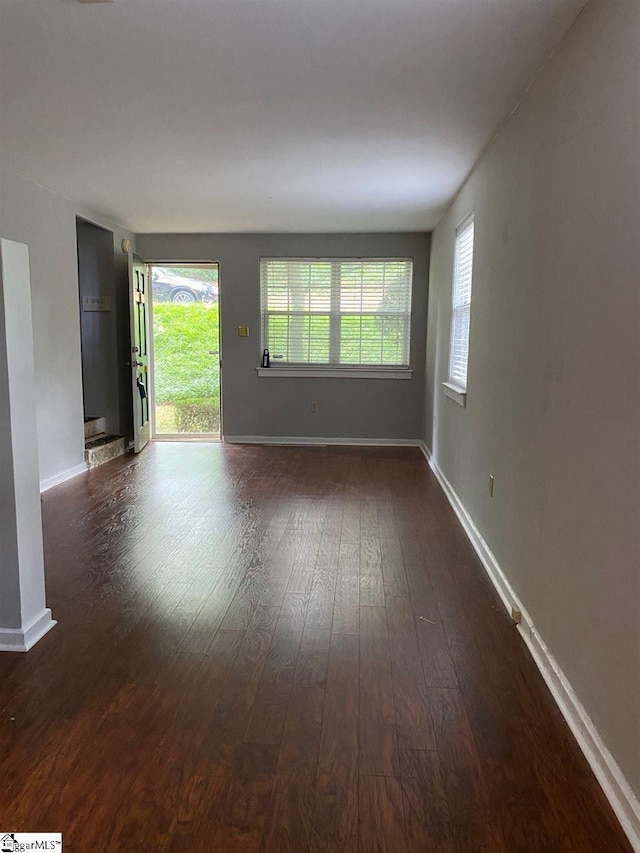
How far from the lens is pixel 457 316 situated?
443 centimetres

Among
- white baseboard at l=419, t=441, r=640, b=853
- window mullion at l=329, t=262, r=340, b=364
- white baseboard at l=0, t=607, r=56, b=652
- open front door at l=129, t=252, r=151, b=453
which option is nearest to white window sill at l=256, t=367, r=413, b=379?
window mullion at l=329, t=262, r=340, b=364

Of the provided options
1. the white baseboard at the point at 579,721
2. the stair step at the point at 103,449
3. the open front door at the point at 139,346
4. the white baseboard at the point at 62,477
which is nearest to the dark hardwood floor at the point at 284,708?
the white baseboard at the point at 579,721

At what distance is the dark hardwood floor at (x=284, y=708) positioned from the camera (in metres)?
1.41

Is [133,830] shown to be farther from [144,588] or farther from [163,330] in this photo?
[163,330]

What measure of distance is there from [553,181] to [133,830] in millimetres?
2450

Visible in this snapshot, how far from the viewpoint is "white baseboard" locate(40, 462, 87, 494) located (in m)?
4.40

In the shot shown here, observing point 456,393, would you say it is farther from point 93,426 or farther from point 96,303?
point 96,303

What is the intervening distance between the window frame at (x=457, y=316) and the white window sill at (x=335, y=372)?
1.54 metres

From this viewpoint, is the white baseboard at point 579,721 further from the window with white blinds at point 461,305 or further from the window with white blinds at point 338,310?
A: the window with white blinds at point 338,310

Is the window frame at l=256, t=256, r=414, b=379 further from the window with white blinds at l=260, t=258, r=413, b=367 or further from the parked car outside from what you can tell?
the parked car outside

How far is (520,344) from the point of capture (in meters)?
2.52

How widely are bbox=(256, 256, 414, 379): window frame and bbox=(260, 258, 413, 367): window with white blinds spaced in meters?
0.01

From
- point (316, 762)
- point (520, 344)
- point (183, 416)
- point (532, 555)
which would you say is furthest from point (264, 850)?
point (183, 416)

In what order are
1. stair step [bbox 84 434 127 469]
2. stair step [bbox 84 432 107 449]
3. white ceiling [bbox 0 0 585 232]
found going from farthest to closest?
stair step [bbox 84 432 107 449] < stair step [bbox 84 434 127 469] < white ceiling [bbox 0 0 585 232]
